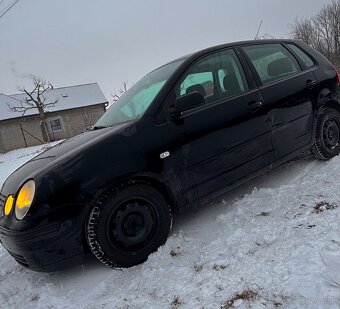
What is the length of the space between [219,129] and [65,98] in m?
34.3

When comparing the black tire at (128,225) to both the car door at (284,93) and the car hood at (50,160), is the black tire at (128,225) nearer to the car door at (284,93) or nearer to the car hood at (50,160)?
the car hood at (50,160)

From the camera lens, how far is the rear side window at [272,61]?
12.6 ft

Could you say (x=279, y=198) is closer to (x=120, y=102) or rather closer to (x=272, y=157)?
(x=272, y=157)

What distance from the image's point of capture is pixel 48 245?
2.63 m

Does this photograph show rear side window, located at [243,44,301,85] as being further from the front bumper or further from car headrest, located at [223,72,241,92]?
the front bumper

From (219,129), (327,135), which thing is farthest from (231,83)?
(327,135)

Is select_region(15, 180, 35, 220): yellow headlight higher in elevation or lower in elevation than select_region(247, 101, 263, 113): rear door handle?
lower

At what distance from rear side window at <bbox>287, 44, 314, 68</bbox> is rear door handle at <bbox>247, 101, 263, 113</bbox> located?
45.9 inches

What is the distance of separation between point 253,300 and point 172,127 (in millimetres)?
1594

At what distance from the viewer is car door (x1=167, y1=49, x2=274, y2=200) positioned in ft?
10.4

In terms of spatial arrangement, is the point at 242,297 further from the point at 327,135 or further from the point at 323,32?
the point at 323,32

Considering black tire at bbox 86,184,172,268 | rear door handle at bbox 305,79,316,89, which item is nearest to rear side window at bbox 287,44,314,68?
rear door handle at bbox 305,79,316,89

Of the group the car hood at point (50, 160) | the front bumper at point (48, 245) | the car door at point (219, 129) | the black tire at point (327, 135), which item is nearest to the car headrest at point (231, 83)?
the car door at point (219, 129)

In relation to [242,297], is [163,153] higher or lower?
higher
